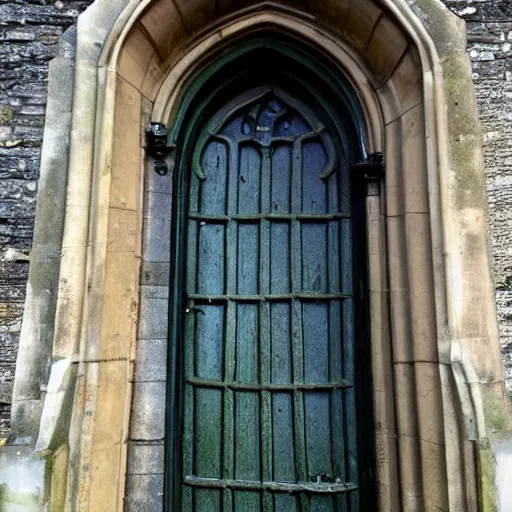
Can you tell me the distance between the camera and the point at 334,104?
122 inches

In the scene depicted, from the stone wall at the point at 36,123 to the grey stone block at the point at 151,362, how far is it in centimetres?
62

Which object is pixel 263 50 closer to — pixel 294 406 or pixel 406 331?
pixel 406 331

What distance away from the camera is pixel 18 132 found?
274 cm

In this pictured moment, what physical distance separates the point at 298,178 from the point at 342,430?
149cm

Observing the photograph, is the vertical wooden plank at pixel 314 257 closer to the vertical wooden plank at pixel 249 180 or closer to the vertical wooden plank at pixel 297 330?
the vertical wooden plank at pixel 297 330

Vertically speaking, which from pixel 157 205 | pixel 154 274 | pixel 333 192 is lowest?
pixel 154 274

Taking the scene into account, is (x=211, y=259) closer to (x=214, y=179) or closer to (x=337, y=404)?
(x=214, y=179)

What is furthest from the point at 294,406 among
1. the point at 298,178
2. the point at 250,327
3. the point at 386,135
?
the point at 386,135

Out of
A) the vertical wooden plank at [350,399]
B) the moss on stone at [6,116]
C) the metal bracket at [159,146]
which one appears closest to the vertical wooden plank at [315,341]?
the vertical wooden plank at [350,399]

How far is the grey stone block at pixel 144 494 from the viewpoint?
2.63m

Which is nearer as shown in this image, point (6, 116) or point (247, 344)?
point (6, 116)

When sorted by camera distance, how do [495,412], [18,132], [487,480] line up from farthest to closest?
[18,132] → [495,412] → [487,480]

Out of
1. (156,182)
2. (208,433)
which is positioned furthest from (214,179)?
(208,433)

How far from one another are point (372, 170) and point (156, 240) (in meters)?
1.29
